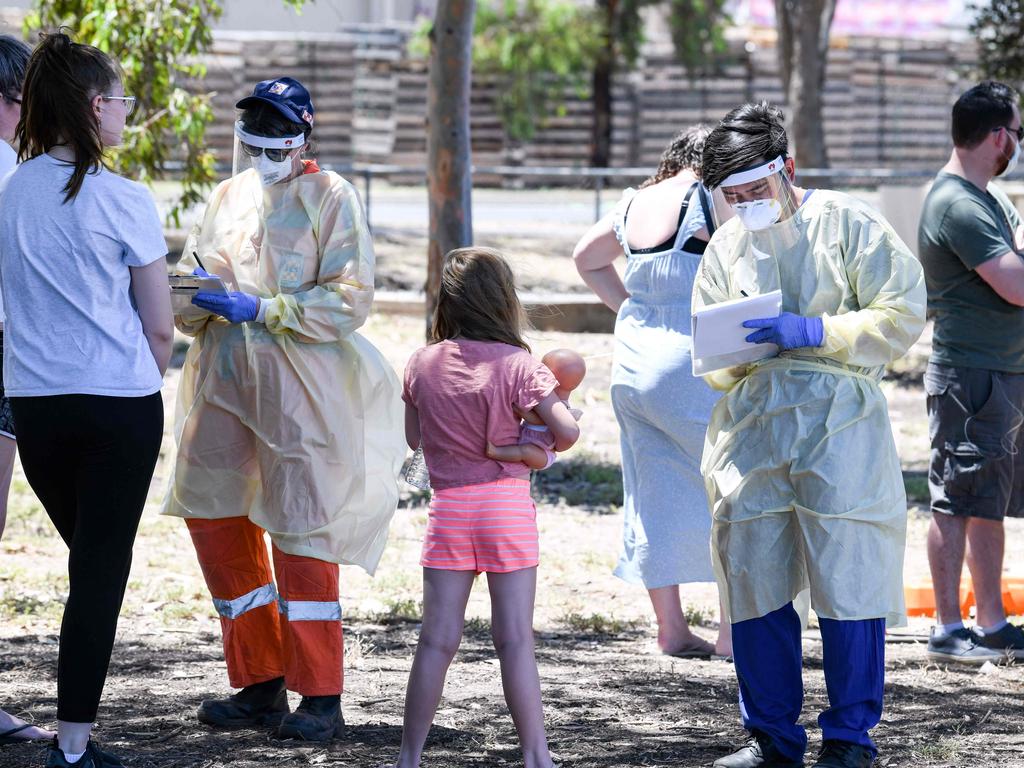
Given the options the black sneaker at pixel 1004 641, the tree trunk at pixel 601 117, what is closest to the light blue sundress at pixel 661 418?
the black sneaker at pixel 1004 641

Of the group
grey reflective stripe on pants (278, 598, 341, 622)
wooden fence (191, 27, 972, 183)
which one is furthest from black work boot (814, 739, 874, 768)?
wooden fence (191, 27, 972, 183)

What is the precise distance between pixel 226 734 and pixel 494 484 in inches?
48.3

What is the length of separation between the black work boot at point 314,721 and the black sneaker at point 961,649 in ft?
A: 7.65

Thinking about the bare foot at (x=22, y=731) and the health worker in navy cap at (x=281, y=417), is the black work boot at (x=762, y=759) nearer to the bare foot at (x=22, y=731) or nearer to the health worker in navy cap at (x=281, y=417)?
the health worker in navy cap at (x=281, y=417)

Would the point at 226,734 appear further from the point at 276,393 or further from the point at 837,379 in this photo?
the point at 837,379

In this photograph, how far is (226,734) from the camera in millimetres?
4293

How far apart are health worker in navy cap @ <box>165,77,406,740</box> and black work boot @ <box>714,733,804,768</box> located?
3.67ft

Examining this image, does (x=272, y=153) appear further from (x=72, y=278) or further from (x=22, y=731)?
(x=22, y=731)

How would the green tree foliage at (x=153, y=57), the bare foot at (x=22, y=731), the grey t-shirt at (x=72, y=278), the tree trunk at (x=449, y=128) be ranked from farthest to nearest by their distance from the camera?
1. the tree trunk at (x=449, y=128)
2. the green tree foliage at (x=153, y=57)
3. the bare foot at (x=22, y=731)
4. the grey t-shirt at (x=72, y=278)

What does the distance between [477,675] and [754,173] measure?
2101mm

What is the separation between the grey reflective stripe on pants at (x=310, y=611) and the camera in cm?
418

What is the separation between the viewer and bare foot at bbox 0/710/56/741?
162 inches

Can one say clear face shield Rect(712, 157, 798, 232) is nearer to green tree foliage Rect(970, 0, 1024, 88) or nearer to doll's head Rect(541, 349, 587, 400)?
doll's head Rect(541, 349, 587, 400)

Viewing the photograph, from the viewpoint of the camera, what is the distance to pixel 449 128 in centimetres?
876
